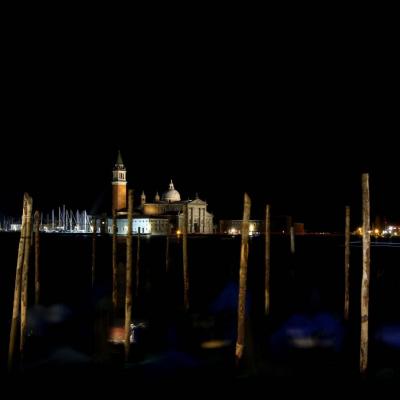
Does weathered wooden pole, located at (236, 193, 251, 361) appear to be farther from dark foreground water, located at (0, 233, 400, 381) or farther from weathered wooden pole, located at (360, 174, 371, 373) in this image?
weathered wooden pole, located at (360, 174, 371, 373)

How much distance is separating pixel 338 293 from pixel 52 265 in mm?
17866

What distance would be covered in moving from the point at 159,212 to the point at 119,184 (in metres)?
7.61

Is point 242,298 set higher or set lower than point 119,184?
lower

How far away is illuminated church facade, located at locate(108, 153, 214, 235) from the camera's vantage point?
278ft

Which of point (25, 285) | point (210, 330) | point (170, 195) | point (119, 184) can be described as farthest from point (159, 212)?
point (25, 285)

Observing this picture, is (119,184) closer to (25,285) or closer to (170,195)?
(170,195)

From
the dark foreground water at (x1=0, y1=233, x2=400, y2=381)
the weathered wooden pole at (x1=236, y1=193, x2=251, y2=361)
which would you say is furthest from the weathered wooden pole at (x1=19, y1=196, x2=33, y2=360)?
the weathered wooden pole at (x1=236, y1=193, x2=251, y2=361)

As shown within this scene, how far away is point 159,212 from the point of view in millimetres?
89938

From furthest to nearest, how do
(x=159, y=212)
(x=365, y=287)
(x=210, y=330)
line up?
(x=159, y=212), (x=210, y=330), (x=365, y=287)

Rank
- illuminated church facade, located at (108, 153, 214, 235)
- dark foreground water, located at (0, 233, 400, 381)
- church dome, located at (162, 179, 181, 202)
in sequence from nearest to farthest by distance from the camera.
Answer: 1. dark foreground water, located at (0, 233, 400, 381)
2. illuminated church facade, located at (108, 153, 214, 235)
3. church dome, located at (162, 179, 181, 202)

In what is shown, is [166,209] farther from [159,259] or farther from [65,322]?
[65,322]

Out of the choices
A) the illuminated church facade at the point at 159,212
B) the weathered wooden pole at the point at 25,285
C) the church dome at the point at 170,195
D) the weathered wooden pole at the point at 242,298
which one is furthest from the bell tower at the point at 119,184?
the weathered wooden pole at the point at 242,298

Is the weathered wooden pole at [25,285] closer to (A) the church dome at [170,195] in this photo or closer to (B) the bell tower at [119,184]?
(B) the bell tower at [119,184]

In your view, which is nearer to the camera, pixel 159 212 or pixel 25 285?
pixel 25 285
